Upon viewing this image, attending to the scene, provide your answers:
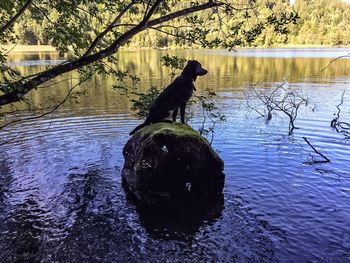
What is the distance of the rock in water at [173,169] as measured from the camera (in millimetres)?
11523

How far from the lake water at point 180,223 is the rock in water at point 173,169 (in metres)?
0.64

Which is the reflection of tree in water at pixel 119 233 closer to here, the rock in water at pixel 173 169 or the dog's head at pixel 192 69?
the rock in water at pixel 173 169

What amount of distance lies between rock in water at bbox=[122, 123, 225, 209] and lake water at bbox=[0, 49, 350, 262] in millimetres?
638

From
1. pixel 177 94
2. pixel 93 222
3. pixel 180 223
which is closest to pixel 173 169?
pixel 180 223

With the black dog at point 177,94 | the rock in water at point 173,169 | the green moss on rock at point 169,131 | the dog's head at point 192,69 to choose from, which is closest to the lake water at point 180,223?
the rock in water at point 173,169

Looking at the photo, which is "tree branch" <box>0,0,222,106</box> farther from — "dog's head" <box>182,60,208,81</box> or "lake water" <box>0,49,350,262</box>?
"dog's head" <box>182,60,208,81</box>

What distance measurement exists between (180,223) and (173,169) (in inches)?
88.6

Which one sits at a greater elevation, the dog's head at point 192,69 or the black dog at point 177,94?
the dog's head at point 192,69

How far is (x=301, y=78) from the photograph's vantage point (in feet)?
136

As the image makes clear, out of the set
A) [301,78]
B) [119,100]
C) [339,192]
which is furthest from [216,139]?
[301,78]

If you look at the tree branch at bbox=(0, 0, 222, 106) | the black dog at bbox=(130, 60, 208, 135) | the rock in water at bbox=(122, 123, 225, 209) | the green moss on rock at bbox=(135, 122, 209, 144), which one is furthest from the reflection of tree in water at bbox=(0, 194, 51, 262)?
the black dog at bbox=(130, 60, 208, 135)

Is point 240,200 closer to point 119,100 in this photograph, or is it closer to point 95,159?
point 95,159

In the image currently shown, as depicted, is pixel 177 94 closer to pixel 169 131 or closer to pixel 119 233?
pixel 169 131

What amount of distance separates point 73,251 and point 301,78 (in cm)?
3791
